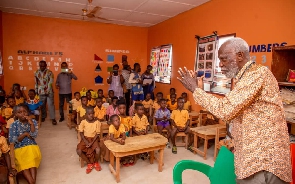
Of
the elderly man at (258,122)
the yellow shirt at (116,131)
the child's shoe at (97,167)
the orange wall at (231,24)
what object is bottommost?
the child's shoe at (97,167)

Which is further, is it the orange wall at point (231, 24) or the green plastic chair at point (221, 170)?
the orange wall at point (231, 24)

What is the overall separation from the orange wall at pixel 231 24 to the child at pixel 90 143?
9.36 ft

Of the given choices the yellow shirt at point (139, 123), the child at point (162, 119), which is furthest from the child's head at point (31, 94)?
the child at point (162, 119)

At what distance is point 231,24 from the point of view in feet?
13.9

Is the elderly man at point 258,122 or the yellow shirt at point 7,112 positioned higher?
the elderly man at point 258,122

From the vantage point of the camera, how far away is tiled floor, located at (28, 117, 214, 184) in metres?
2.99

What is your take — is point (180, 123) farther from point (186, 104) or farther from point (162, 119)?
point (186, 104)

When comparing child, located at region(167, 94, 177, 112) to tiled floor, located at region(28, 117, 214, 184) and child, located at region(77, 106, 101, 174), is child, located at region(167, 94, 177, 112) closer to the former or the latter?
tiled floor, located at region(28, 117, 214, 184)

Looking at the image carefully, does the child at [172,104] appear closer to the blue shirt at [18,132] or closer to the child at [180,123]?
the child at [180,123]

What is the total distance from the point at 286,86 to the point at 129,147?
2.17 m

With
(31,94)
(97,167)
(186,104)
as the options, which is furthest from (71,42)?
(97,167)

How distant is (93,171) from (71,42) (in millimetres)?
5260

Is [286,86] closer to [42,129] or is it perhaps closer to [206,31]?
[206,31]

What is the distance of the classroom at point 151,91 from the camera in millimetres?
1184
